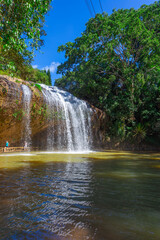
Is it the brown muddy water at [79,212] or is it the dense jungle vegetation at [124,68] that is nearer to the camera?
the brown muddy water at [79,212]

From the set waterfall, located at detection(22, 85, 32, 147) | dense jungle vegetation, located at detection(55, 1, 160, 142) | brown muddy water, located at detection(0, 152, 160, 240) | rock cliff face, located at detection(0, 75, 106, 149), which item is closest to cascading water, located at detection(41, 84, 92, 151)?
rock cliff face, located at detection(0, 75, 106, 149)

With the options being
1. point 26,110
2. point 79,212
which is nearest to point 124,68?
point 26,110

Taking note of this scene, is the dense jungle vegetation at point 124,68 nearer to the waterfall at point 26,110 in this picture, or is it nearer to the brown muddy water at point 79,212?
the waterfall at point 26,110

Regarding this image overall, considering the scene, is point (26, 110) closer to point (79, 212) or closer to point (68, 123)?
point (68, 123)

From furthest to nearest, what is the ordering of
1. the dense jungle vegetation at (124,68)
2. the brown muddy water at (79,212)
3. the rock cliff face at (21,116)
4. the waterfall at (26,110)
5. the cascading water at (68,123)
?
the dense jungle vegetation at (124,68) → the cascading water at (68,123) → the waterfall at (26,110) → the rock cliff face at (21,116) → the brown muddy water at (79,212)

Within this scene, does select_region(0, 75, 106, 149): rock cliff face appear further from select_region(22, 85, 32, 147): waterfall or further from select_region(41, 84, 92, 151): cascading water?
select_region(41, 84, 92, 151): cascading water

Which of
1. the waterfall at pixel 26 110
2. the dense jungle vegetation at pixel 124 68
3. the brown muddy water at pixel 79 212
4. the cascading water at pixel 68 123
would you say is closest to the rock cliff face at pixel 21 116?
the waterfall at pixel 26 110

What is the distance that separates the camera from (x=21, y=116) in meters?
14.1

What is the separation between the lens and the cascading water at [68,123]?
16.3 metres

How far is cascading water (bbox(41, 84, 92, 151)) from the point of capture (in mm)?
16297

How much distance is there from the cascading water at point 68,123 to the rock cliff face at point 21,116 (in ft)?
0.35

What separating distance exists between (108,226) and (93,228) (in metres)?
0.16

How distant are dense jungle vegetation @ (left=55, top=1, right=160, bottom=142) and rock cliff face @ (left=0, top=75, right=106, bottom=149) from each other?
3.83 meters

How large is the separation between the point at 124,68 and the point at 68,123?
9.28 metres
